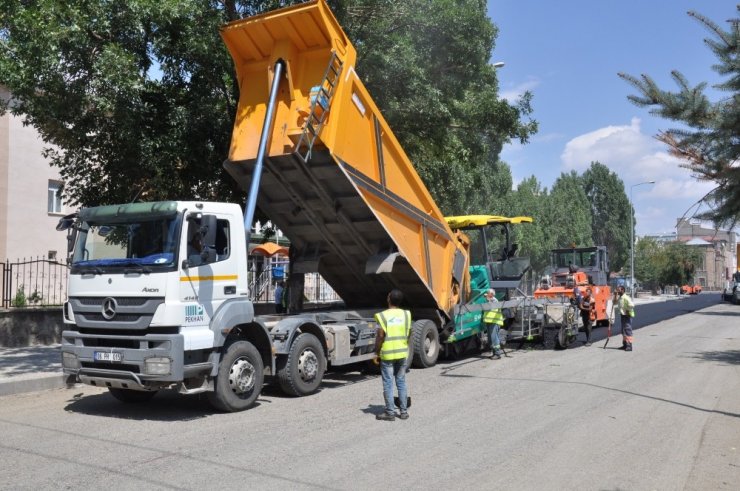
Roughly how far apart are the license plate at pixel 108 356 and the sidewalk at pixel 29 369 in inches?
109

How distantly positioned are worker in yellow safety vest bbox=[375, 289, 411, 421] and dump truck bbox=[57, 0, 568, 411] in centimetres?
166

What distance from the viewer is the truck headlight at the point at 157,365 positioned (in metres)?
7.21

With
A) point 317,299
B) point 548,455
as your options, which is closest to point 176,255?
point 548,455

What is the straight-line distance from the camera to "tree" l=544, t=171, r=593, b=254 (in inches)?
2008

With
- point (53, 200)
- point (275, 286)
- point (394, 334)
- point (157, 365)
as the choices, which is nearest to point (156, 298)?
point (157, 365)

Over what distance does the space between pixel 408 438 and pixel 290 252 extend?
5548mm

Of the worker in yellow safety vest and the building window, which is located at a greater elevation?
the building window

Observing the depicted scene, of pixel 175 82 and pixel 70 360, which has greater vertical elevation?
pixel 175 82

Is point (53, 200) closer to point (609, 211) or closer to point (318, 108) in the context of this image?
point (318, 108)

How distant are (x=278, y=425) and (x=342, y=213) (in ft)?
12.9

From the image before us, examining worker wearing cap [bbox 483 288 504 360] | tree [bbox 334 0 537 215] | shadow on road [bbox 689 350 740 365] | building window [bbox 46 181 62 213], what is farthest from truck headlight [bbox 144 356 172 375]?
building window [bbox 46 181 62 213]

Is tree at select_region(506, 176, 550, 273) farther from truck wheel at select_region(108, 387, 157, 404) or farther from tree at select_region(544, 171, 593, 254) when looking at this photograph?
truck wheel at select_region(108, 387, 157, 404)

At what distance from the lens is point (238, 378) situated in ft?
26.2

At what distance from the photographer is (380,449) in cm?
623
